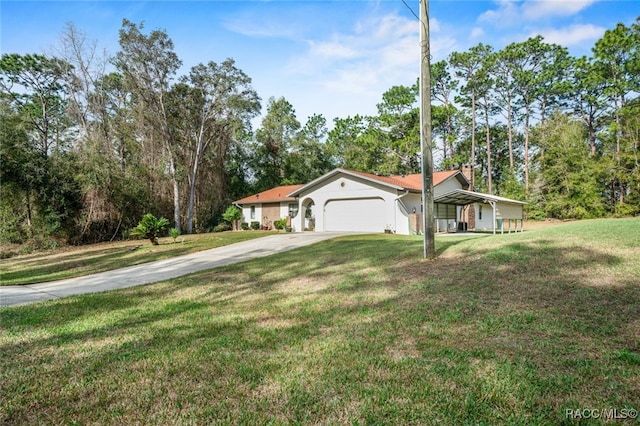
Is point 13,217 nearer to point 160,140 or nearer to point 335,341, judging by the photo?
point 160,140

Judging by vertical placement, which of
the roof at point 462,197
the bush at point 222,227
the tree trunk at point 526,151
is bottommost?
the bush at point 222,227

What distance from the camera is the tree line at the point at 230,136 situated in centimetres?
1986

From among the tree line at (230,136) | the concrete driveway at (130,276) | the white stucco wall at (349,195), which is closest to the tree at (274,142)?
the tree line at (230,136)

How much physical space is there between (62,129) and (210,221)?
13.0 m

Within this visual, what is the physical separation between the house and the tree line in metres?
8.57

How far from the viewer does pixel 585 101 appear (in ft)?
104

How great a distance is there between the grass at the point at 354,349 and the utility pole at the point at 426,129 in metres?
1.22

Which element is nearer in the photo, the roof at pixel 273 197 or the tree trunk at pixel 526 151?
the roof at pixel 273 197

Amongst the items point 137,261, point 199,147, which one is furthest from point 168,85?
point 137,261

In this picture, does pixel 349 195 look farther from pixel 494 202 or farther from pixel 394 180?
pixel 494 202

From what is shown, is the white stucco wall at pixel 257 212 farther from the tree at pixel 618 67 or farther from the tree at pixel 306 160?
the tree at pixel 618 67

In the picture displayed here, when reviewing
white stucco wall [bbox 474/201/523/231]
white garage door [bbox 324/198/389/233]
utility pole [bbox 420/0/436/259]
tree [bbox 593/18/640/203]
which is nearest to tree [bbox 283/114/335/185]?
white garage door [bbox 324/198/389/233]

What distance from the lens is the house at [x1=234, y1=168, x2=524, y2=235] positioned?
62.2ft

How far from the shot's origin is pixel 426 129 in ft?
26.3
